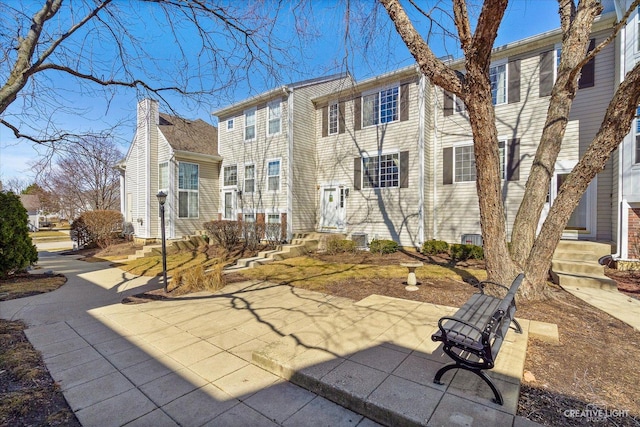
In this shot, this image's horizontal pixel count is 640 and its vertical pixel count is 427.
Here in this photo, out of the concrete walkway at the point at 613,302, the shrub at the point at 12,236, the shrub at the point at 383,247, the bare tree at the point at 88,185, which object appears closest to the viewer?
the concrete walkway at the point at 613,302

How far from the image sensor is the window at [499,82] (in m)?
10.8

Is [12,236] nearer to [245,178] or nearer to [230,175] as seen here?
[245,178]

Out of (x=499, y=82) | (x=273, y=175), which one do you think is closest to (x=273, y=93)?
(x=273, y=175)

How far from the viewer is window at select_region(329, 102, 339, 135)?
47.4 ft

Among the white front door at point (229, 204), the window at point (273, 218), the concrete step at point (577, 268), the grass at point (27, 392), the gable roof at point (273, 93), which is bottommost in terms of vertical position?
the grass at point (27, 392)

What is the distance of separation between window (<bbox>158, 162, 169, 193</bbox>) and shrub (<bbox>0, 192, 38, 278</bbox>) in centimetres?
743

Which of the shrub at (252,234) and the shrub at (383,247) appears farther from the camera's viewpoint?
the shrub at (252,234)

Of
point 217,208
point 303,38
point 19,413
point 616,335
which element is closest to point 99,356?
point 19,413

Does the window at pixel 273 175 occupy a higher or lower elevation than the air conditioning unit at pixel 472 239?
higher

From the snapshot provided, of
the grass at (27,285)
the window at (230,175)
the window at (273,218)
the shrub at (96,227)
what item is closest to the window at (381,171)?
the window at (273,218)

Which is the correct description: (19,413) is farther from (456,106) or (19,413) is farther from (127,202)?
(127,202)

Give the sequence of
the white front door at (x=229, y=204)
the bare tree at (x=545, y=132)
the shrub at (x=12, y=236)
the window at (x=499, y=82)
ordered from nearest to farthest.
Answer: the bare tree at (x=545, y=132) → the shrub at (x=12, y=236) → the window at (x=499, y=82) → the white front door at (x=229, y=204)

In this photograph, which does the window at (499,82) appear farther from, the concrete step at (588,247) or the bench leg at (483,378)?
the bench leg at (483,378)

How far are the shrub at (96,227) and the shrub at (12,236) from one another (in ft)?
27.3
